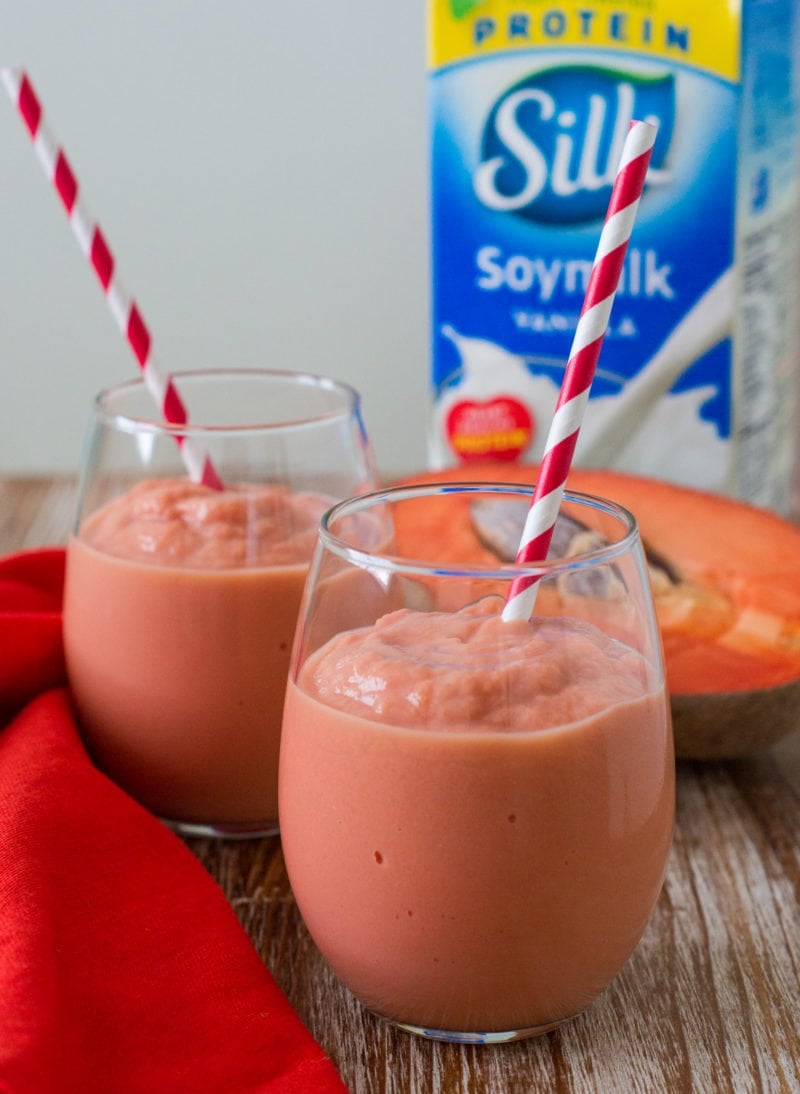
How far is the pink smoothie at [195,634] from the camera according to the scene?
3.09 ft

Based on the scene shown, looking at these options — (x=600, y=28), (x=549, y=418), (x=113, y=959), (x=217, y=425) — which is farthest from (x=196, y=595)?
(x=600, y=28)

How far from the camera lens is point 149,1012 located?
746 mm

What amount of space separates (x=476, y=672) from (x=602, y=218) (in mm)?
886

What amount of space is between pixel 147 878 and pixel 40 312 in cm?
152

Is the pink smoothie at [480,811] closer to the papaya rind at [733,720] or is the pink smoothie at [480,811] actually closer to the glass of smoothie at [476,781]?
the glass of smoothie at [476,781]

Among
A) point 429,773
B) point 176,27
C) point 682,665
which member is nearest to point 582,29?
point 682,665

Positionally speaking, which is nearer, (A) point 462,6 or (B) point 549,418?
(A) point 462,6

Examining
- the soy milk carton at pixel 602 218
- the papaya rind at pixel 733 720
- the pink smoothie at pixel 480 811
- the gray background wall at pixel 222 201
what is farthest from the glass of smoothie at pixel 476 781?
the gray background wall at pixel 222 201

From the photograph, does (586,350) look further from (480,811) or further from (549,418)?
(549,418)

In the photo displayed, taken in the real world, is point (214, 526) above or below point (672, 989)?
above

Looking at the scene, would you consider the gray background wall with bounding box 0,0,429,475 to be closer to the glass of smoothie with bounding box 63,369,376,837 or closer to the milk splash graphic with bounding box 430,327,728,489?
the milk splash graphic with bounding box 430,327,728,489

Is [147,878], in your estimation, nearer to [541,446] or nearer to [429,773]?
[429,773]

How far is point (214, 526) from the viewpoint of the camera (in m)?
0.96

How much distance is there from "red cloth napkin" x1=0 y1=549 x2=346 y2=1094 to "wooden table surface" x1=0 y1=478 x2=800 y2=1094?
0.05 meters
